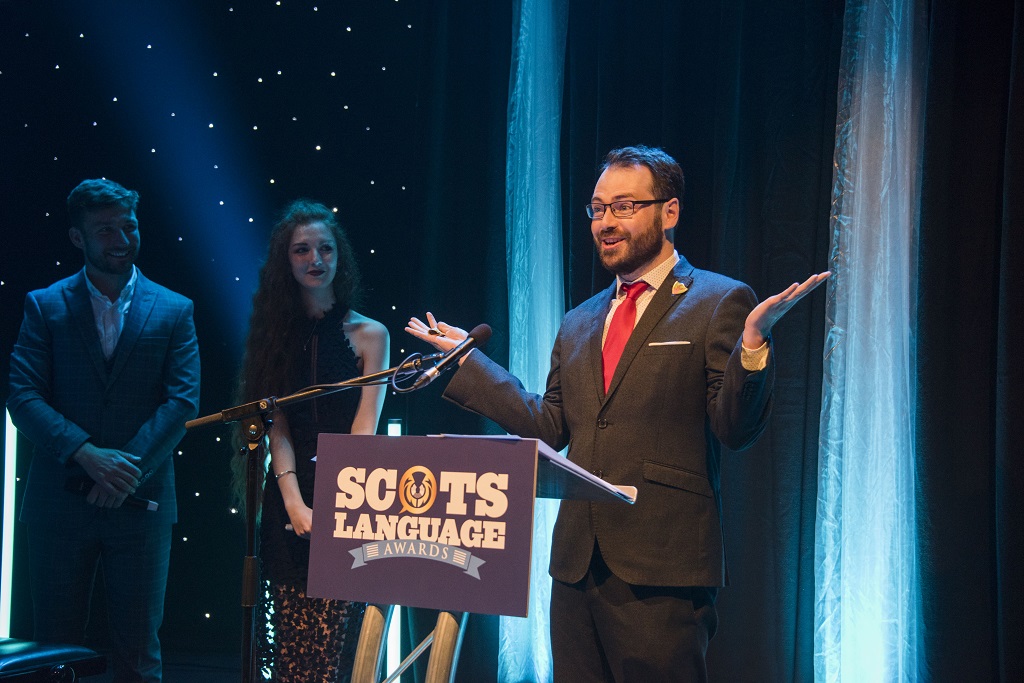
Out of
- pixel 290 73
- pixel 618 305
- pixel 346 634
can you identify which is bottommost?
pixel 346 634

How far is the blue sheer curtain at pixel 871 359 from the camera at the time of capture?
2969mm

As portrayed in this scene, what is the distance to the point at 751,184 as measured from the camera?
323 centimetres

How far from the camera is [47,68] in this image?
437 cm

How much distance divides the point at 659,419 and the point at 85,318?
94.9 inches

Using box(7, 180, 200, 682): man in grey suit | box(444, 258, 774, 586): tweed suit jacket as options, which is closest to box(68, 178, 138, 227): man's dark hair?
box(7, 180, 200, 682): man in grey suit

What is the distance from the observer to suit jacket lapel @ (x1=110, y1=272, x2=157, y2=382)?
130 inches

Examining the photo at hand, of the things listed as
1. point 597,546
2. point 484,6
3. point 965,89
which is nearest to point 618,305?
point 597,546

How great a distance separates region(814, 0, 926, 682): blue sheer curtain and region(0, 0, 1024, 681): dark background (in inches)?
2.9

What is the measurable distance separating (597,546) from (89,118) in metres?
3.67

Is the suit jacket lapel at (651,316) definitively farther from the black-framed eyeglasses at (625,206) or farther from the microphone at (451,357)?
the microphone at (451,357)

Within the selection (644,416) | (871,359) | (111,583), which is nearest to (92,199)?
(111,583)

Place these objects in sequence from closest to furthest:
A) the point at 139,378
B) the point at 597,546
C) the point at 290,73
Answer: the point at 597,546 < the point at 139,378 < the point at 290,73

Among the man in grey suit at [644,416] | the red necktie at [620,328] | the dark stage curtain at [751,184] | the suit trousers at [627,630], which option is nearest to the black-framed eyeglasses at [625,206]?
the man in grey suit at [644,416]

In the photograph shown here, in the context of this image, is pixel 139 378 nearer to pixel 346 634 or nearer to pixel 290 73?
pixel 346 634
